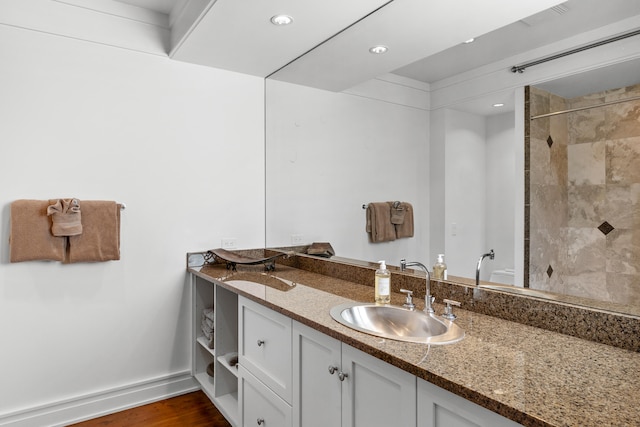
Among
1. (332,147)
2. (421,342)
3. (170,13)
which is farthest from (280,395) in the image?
(170,13)

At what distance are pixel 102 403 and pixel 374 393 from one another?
200 cm

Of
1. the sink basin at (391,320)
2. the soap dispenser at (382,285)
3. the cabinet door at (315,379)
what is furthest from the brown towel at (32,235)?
the soap dispenser at (382,285)

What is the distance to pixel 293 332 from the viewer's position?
1.57 metres

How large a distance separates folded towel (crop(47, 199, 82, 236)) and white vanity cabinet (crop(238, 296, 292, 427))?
40.3 inches

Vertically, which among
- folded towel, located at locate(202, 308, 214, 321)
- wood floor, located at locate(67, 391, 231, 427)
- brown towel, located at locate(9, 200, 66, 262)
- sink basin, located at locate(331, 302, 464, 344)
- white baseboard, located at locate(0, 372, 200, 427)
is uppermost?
brown towel, located at locate(9, 200, 66, 262)

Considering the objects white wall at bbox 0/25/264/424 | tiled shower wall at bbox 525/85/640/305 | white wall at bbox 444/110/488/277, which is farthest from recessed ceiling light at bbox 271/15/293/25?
tiled shower wall at bbox 525/85/640/305

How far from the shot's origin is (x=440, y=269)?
Result: 171 centimetres

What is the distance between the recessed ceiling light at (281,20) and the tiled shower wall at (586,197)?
1264mm

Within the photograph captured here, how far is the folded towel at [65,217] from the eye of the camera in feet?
6.91

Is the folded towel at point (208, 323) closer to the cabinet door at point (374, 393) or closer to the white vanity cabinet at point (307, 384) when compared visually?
the white vanity cabinet at point (307, 384)

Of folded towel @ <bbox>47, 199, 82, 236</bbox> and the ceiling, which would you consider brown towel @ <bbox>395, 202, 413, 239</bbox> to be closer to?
the ceiling

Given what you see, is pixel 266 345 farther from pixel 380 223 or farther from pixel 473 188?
pixel 473 188

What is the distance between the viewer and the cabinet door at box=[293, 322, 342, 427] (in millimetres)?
1345

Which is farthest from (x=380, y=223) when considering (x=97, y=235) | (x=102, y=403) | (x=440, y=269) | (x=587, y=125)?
(x=102, y=403)
